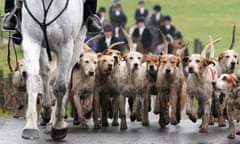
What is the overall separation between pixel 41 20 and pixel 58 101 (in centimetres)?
124

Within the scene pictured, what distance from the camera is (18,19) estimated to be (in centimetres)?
1575

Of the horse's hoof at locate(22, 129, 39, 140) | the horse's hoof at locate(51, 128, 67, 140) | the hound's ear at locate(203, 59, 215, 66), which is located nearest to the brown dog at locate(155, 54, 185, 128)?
the hound's ear at locate(203, 59, 215, 66)

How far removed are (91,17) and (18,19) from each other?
4.93 ft

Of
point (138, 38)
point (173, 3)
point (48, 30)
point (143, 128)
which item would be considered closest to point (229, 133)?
point (143, 128)

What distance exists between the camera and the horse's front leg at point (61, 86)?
51.1 feet

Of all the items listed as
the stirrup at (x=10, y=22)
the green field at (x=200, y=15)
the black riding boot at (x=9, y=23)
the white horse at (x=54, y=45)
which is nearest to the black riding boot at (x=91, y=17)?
the white horse at (x=54, y=45)

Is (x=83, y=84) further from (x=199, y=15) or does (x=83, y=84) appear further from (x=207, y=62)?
(x=199, y=15)

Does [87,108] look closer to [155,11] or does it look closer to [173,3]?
[155,11]

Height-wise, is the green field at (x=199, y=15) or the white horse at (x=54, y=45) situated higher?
the green field at (x=199, y=15)

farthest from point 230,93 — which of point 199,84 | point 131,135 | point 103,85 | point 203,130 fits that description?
point 103,85

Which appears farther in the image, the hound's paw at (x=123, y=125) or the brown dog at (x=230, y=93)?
the hound's paw at (x=123, y=125)

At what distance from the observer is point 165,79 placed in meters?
18.6

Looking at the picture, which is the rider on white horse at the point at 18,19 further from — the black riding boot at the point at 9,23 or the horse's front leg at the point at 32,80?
the horse's front leg at the point at 32,80

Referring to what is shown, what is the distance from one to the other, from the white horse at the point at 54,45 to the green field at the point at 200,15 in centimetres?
2942
